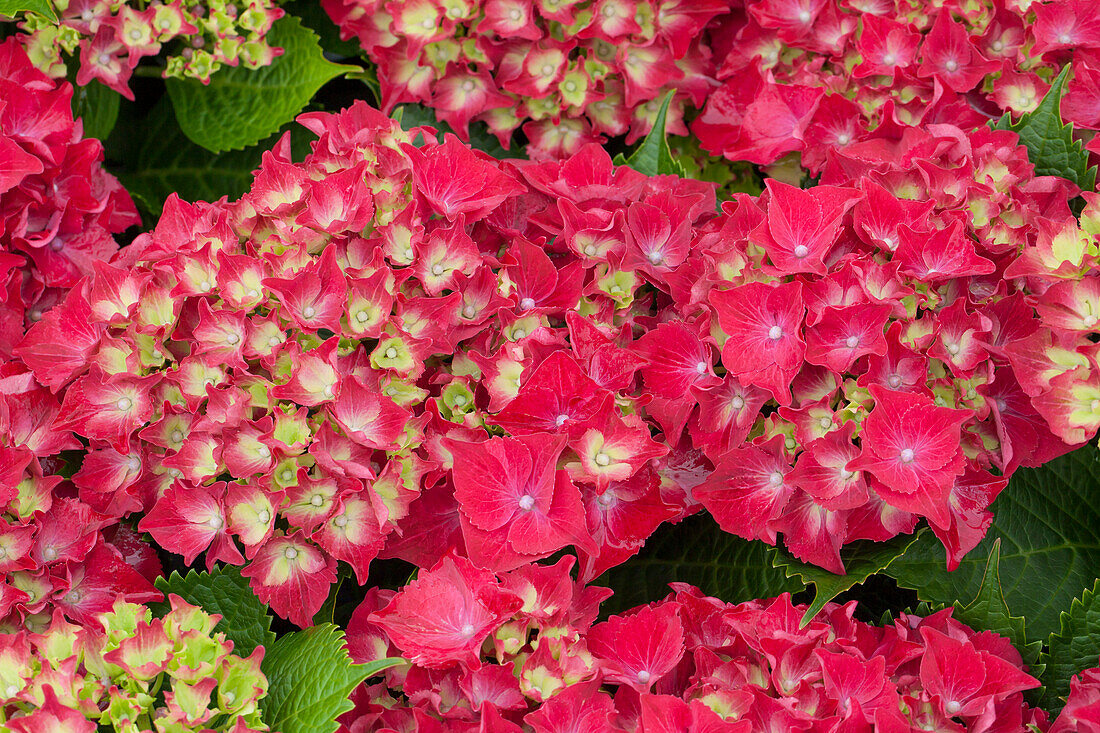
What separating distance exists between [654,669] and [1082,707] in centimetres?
28

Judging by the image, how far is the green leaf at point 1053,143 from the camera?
90 cm

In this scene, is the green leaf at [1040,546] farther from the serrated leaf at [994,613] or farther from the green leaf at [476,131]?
the green leaf at [476,131]

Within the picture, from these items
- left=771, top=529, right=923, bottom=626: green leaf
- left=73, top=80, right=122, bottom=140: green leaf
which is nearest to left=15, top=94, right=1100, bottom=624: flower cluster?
left=771, top=529, right=923, bottom=626: green leaf

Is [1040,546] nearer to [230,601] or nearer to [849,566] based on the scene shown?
[849,566]

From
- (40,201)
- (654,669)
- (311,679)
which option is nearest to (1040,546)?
(654,669)

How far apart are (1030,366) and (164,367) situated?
643 mm

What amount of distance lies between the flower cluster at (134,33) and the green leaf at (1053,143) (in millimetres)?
753

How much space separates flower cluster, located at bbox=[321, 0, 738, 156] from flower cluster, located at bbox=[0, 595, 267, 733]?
23.9 inches

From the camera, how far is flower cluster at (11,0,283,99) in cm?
105

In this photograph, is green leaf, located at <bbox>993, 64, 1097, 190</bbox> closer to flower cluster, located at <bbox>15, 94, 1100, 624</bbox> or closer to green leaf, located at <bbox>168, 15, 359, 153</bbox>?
flower cluster, located at <bbox>15, 94, 1100, 624</bbox>

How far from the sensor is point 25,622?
0.80 metres

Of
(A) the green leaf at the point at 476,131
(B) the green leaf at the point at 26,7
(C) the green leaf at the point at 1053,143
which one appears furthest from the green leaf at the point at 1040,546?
(B) the green leaf at the point at 26,7

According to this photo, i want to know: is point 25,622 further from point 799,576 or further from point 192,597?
point 799,576

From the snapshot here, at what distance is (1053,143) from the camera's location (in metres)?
0.92
